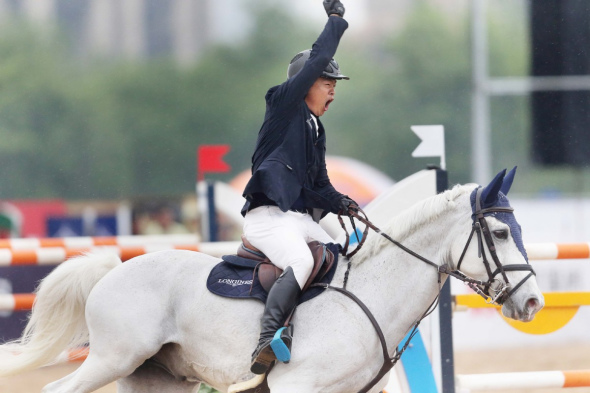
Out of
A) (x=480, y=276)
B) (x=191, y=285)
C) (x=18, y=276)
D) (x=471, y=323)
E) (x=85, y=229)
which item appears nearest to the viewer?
(x=480, y=276)

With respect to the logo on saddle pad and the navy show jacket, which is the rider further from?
the logo on saddle pad

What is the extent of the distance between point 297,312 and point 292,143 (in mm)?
780

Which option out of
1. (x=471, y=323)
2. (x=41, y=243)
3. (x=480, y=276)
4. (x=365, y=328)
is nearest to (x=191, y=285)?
(x=365, y=328)

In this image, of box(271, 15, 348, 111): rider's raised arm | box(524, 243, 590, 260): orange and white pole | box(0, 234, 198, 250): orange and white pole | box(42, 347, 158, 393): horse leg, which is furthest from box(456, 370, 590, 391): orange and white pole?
box(0, 234, 198, 250): orange and white pole

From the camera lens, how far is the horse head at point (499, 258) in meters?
3.65

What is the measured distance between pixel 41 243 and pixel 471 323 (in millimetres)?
5879

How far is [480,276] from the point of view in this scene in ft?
12.5

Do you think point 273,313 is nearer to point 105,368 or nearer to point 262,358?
point 262,358

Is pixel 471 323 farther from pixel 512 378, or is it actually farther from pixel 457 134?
pixel 457 134

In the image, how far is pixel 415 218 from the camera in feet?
13.1

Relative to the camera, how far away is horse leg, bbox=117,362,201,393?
14.0 ft

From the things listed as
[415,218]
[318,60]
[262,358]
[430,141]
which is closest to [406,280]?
[415,218]

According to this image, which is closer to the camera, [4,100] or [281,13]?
[4,100]

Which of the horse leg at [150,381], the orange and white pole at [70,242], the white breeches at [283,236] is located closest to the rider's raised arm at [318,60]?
the white breeches at [283,236]
